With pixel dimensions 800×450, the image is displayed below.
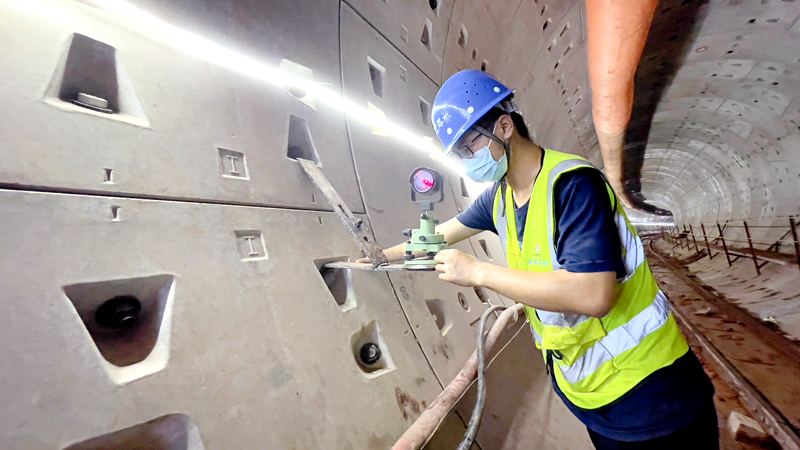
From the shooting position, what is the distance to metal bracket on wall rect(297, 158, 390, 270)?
5.53 feet

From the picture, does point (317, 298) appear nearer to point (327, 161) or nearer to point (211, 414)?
point (211, 414)

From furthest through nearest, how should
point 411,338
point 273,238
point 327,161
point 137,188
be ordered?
point 327,161, point 411,338, point 273,238, point 137,188

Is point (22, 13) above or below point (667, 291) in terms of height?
above

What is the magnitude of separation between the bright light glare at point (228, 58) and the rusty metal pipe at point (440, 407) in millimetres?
Answer: 1969

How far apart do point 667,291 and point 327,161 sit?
821 cm

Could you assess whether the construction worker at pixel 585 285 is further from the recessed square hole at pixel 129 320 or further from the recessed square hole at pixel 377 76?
the recessed square hole at pixel 377 76

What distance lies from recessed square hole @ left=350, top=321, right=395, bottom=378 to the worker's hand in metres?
0.74

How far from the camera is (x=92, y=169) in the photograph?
1.15 metres

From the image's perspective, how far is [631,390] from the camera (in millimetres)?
1204

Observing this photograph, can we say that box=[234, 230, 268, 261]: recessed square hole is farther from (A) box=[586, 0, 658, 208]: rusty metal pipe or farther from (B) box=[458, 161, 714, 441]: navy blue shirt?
(A) box=[586, 0, 658, 208]: rusty metal pipe

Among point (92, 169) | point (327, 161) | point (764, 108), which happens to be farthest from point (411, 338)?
point (764, 108)

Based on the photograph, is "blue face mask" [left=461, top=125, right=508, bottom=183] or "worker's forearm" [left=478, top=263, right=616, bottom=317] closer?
"worker's forearm" [left=478, top=263, right=616, bottom=317]

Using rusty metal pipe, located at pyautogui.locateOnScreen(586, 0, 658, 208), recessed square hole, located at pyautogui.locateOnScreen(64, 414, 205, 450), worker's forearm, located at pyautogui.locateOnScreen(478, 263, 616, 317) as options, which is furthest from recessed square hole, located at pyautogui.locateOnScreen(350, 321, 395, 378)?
rusty metal pipe, located at pyautogui.locateOnScreen(586, 0, 658, 208)

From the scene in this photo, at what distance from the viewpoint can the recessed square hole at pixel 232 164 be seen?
1.54 metres
